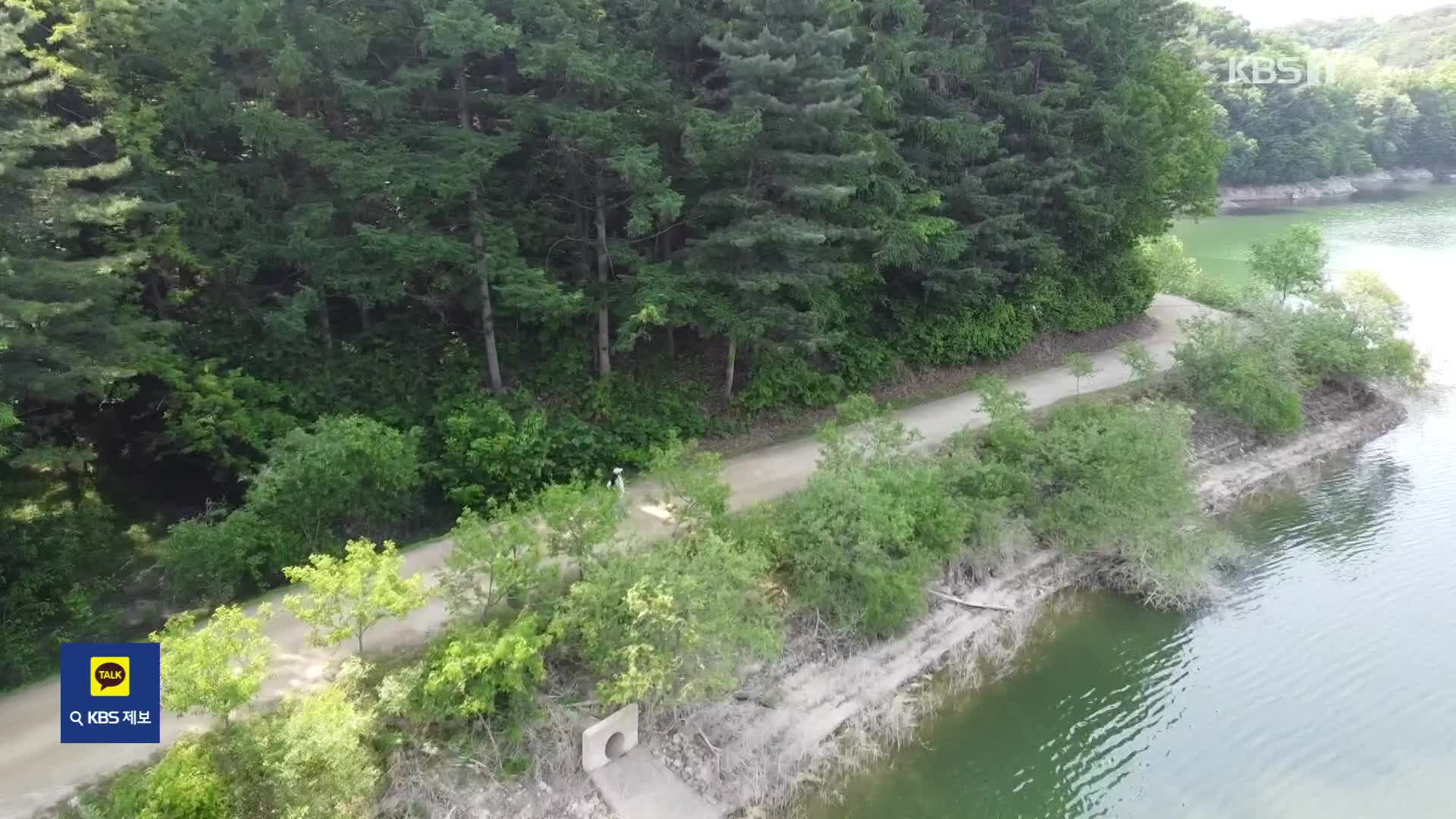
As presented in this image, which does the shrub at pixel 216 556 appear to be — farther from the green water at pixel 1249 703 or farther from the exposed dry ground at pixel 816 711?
the green water at pixel 1249 703

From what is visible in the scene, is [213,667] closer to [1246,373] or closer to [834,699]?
[834,699]

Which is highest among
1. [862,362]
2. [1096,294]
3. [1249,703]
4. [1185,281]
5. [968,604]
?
[1185,281]

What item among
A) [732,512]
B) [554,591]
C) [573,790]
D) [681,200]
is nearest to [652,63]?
[681,200]

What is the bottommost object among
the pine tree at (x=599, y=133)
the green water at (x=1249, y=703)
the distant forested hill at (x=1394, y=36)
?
the green water at (x=1249, y=703)

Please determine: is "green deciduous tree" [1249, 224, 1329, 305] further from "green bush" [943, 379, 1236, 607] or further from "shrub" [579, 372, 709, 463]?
"shrub" [579, 372, 709, 463]

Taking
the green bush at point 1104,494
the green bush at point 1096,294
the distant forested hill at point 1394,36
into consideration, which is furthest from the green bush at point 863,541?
the distant forested hill at point 1394,36

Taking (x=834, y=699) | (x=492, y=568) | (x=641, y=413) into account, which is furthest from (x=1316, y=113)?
(x=492, y=568)
